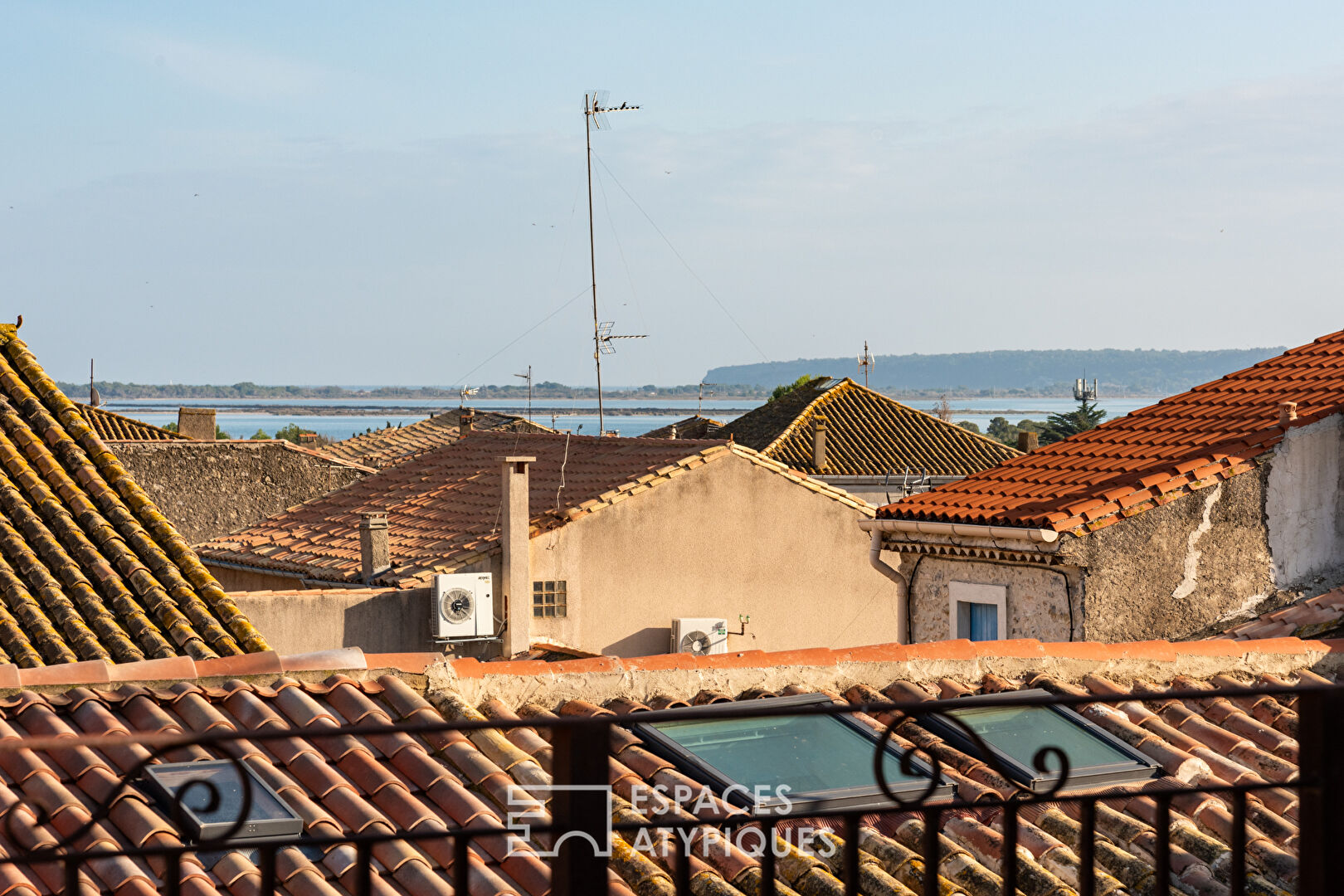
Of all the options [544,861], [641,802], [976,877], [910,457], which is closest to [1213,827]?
[976,877]

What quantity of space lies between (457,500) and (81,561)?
12.9 meters

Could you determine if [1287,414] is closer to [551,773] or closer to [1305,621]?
[1305,621]

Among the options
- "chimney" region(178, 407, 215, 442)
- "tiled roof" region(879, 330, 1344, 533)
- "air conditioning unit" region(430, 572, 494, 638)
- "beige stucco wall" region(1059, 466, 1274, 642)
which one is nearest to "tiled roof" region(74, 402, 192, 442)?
"chimney" region(178, 407, 215, 442)

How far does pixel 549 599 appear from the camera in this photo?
18594mm

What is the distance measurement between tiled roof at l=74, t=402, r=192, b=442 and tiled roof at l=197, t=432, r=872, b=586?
27.7ft

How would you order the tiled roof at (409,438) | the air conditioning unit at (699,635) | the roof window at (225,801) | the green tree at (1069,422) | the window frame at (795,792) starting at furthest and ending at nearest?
the green tree at (1069,422) → the tiled roof at (409,438) → the air conditioning unit at (699,635) → the window frame at (795,792) → the roof window at (225,801)

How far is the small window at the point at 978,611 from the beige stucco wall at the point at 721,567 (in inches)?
260

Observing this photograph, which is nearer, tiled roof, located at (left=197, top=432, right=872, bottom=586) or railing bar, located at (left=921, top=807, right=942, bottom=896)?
railing bar, located at (left=921, top=807, right=942, bottom=896)

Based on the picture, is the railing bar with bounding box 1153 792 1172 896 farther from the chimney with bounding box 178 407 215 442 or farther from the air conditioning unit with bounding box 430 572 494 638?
the chimney with bounding box 178 407 215 442

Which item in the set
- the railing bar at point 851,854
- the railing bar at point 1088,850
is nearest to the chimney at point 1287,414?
the railing bar at point 1088,850

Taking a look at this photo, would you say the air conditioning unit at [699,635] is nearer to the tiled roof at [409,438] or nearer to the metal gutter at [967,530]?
the metal gutter at [967,530]

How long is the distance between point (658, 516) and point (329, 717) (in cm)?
1284

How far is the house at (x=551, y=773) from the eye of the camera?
17.6 feet

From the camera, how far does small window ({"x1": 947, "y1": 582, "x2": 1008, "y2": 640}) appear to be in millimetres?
12641
